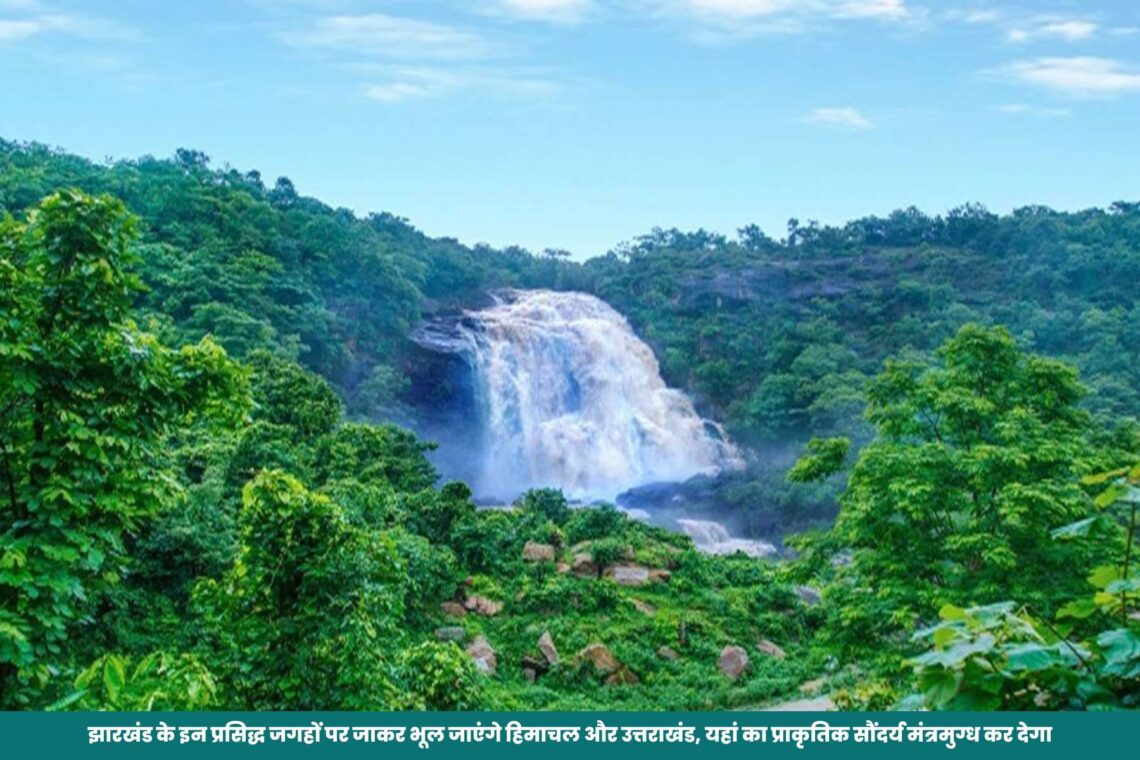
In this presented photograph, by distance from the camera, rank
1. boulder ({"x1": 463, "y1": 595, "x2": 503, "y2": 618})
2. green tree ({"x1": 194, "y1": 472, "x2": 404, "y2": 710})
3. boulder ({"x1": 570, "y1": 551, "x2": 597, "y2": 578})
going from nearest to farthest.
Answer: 1. green tree ({"x1": 194, "y1": 472, "x2": 404, "y2": 710})
2. boulder ({"x1": 463, "y1": 595, "x2": 503, "y2": 618})
3. boulder ({"x1": 570, "y1": 551, "x2": 597, "y2": 578})

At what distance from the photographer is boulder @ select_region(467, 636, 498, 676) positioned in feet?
37.1

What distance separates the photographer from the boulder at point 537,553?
577 inches

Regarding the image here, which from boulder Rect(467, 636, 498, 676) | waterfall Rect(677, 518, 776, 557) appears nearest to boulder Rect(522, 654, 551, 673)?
boulder Rect(467, 636, 498, 676)

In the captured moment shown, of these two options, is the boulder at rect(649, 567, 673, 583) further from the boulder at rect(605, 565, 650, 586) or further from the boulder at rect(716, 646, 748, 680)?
the boulder at rect(716, 646, 748, 680)

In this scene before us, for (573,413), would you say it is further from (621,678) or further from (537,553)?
(621,678)

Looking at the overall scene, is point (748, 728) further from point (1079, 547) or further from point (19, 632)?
point (1079, 547)

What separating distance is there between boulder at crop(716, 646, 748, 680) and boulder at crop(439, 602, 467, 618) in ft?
10.7

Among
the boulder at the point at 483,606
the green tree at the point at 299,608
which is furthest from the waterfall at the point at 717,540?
the green tree at the point at 299,608

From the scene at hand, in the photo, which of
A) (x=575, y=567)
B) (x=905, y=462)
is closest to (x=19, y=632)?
(x=905, y=462)

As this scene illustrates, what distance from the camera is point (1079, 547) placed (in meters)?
6.90

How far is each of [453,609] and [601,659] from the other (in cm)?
214

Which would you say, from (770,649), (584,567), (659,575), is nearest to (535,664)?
(584,567)

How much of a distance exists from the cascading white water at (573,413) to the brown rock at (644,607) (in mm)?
10460

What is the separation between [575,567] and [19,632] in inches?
454
